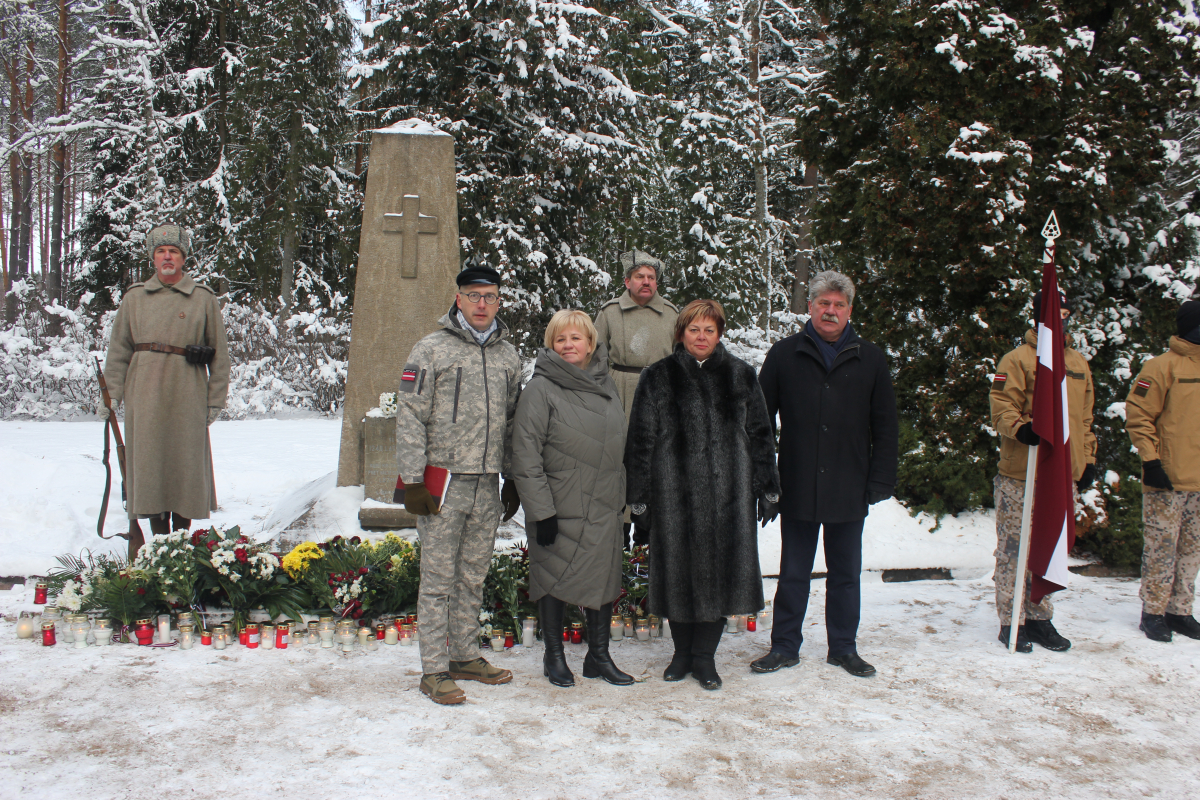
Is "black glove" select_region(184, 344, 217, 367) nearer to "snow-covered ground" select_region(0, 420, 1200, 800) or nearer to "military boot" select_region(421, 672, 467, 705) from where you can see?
"snow-covered ground" select_region(0, 420, 1200, 800)

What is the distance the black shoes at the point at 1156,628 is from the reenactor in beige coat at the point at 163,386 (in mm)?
5254

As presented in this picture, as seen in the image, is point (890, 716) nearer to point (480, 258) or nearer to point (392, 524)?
point (392, 524)

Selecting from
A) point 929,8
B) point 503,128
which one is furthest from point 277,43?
point 929,8

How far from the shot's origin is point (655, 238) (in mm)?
16406

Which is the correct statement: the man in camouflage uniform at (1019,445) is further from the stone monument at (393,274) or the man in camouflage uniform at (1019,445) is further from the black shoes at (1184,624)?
the stone monument at (393,274)

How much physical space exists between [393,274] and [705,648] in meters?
3.41

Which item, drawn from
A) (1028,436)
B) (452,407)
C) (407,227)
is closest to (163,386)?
(407,227)

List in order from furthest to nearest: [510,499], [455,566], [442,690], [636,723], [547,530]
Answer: [510,499], [455,566], [547,530], [442,690], [636,723]

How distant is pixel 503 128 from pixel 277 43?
5058 millimetres

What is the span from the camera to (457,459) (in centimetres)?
350

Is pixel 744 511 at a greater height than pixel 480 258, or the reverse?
pixel 480 258

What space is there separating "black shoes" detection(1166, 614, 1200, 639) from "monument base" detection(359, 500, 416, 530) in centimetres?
433

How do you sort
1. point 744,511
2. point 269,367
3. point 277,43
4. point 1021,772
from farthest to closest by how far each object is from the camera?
point 277,43 → point 269,367 → point 744,511 → point 1021,772

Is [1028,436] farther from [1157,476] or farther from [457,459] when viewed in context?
[457,459]
